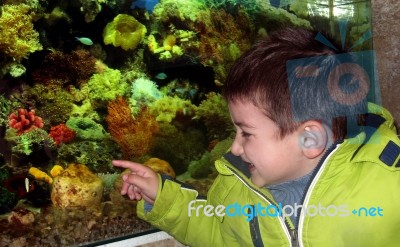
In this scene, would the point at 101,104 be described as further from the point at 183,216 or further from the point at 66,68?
the point at 183,216

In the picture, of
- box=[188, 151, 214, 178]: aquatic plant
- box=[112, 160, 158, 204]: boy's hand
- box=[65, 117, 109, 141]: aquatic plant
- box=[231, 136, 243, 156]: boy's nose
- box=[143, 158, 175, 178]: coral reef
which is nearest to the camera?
box=[231, 136, 243, 156]: boy's nose

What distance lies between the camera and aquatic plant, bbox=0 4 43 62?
7.53ft

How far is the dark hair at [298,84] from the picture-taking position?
1462 millimetres

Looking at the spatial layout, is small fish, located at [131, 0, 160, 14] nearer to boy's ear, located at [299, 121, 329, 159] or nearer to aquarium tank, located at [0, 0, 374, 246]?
aquarium tank, located at [0, 0, 374, 246]

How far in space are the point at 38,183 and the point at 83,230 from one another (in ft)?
1.04

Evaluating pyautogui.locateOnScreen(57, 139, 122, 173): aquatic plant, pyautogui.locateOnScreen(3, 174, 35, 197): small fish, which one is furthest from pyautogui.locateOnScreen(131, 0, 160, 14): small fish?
pyautogui.locateOnScreen(3, 174, 35, 197): small fish

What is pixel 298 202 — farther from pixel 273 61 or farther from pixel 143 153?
pixel 143 153

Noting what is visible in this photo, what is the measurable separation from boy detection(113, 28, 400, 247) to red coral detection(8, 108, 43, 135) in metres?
1.13

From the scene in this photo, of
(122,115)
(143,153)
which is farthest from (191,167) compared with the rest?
(122,115)

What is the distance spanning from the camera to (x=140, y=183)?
1756 millimetres

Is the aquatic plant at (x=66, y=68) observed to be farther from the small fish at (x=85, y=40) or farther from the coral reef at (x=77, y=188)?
the coral reef at (x=77, y=188)

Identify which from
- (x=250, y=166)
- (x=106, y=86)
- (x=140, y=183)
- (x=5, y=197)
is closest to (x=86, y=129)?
(x=106, y=86)

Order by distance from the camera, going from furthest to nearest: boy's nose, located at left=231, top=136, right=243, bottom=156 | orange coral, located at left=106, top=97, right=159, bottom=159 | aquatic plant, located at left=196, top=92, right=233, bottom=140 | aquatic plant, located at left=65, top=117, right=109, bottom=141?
aquatic plant, located at left=196, top=92, right=233, bottom=140
orange coral, located at left=106, top=97, right=159, bottom=159
aquatic plant, located at left=65, top=117, right=109, bottom=141
boy's nose, located at left=231, top=136, right=243, bottom=156

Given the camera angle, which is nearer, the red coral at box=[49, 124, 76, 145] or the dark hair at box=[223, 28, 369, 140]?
the dark hair at box=[223, 28, 369, 140]
